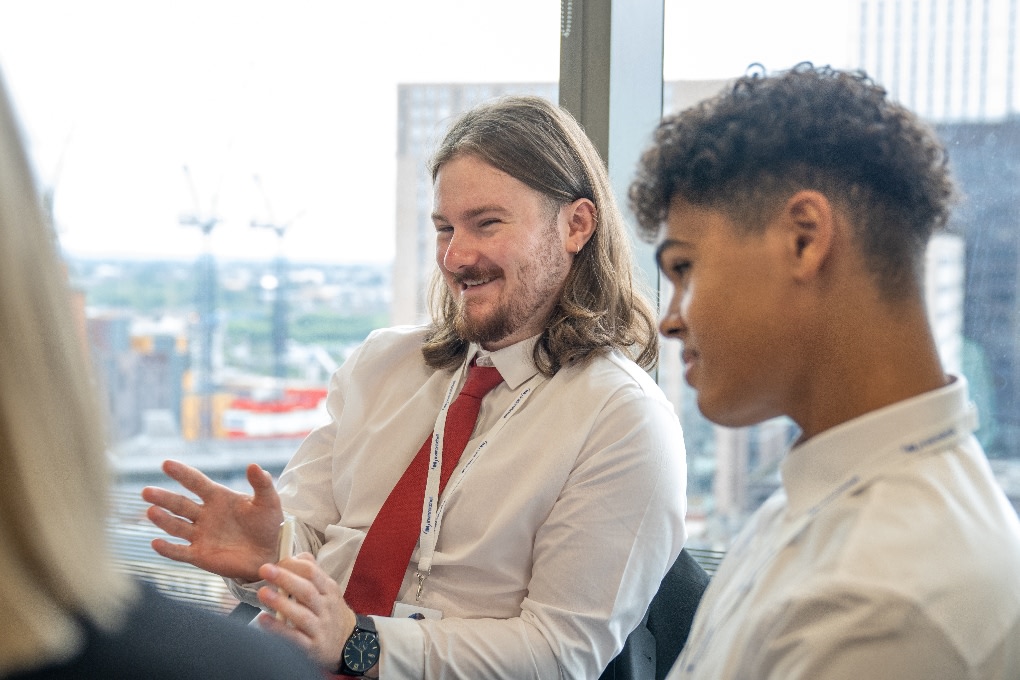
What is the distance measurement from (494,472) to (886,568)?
1162 mm

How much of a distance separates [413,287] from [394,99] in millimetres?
600

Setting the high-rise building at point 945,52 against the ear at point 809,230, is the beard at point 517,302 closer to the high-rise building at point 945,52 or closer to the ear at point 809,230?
the high-rise building at point 945,52

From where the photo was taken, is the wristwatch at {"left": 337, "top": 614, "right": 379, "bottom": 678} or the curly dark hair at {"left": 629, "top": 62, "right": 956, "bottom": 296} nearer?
the curly dark hair at {"left": 629, "top": 62, "right": 956, "bottom": 296}

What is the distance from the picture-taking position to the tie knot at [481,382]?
2109 millimetres

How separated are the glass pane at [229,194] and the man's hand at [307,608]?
1.54 meters

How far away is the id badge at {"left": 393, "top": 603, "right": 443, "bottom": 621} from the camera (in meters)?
1.87

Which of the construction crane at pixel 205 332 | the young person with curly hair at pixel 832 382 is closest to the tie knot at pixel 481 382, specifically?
the young person with curly hair at pixel 832 382

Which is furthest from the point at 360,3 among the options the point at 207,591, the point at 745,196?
the point at 745,196

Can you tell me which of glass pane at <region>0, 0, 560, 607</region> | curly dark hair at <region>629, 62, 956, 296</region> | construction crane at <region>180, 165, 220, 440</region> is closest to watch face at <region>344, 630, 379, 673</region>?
curly dark hair at <region>629, 62, 956, 296</region>

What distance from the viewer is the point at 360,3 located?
307 centimetres

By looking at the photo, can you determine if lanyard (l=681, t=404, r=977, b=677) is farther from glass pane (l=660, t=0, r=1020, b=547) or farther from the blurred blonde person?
glass pane (l=660, t=0, r=1020, b=547)

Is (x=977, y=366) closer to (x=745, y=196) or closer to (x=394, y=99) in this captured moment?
(x=745, y=196)

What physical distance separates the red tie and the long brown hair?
0.71ft

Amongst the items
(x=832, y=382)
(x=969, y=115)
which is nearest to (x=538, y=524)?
(x=832, y=382)
